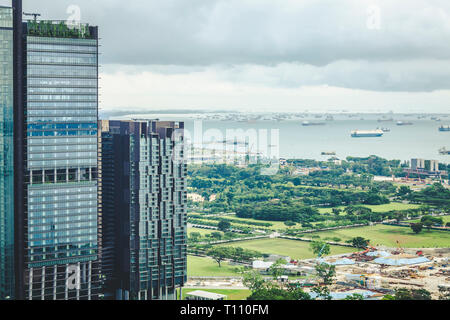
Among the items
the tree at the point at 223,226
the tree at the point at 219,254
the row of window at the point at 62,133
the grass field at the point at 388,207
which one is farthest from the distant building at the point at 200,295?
the grass field at the point at 388,207

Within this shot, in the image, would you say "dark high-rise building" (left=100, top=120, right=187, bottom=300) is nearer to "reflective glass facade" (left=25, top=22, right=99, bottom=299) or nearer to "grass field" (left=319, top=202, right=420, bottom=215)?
"reflective glass facade" (left=25, top=22, right=99, bottom=299)

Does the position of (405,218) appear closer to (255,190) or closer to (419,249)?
(419,249)

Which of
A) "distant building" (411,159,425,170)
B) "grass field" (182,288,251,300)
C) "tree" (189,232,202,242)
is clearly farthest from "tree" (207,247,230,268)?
"distant building" (411,159,425,170)

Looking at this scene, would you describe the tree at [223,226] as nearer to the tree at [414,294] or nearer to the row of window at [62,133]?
the tree at [414,294]

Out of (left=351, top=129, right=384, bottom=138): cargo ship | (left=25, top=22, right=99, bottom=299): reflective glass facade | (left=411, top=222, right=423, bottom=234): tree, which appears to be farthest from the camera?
(left=351, top=129, right=384, bottom=138): cargo ship

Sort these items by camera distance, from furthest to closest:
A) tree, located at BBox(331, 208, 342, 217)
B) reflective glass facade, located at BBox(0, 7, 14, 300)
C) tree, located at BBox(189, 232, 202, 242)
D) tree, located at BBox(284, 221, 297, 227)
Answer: tree, located at BBox(331, 208, 342, 217) → tree, located at BBox(284, 221, 297, 227) → tree, located at BBox(189, 232, 202, 242) → reflective glass facade, located at BBox(0, 7, 14, 300)

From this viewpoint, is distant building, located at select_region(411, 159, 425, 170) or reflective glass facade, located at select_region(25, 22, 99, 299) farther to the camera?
distant building, located at select_region(411, 159, 425, 170)
